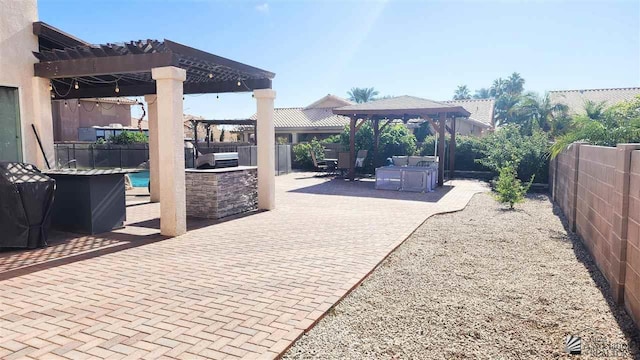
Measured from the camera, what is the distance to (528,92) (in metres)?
21.2

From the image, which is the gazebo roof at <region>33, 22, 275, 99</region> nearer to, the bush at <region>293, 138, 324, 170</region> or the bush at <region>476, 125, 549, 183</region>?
the bush at <region>476, 125, 549, 183</region>

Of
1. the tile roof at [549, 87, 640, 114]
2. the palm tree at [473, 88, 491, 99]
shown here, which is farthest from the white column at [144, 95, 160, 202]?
the palm tree at [473, 88, 491, 99]

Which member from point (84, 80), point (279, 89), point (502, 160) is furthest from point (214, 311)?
point (502, 160)

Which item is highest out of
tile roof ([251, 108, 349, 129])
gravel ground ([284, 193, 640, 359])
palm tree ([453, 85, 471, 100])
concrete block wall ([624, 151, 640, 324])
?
palm tree ([453, 85, 471, 100])

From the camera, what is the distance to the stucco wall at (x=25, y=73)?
703 centimetres

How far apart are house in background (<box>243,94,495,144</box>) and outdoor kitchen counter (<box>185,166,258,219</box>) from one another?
18114 millimetres

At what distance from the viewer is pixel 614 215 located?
14.1 ft

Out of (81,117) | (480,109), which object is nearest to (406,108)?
(480,109)

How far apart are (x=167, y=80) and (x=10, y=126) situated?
3337 mm

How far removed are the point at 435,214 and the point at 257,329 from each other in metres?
6.42

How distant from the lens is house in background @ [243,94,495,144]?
2809cm

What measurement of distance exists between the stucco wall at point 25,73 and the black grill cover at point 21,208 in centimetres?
194

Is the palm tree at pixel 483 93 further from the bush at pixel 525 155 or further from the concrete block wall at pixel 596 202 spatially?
the concrete block wall at pixel 596 202

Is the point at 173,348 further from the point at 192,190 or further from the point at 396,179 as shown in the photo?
the point at 396,179
